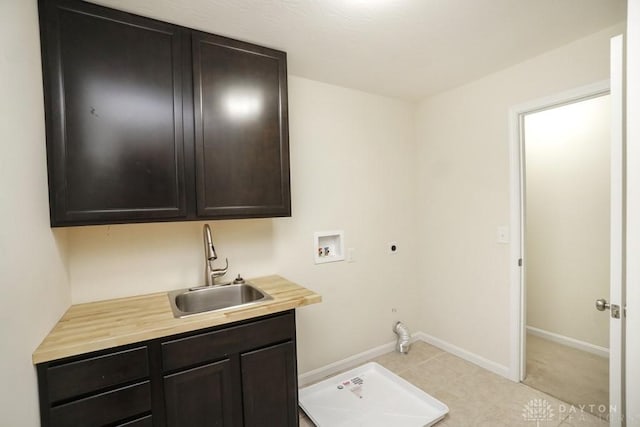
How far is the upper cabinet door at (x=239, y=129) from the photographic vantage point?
1621 mm

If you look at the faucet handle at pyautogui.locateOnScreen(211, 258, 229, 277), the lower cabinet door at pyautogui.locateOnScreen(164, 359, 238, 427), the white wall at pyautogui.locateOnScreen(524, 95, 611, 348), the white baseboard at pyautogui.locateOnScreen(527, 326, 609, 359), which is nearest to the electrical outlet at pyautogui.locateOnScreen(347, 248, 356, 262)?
the faucet handle at pyautogui.locateOnScreen(211, 258, 229, 277)

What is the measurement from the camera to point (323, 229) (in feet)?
7.97

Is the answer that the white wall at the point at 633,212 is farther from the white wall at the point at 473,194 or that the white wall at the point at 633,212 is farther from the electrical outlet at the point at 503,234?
the electrical outlet at the point at 503,234

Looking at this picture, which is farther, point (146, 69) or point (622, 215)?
point (146, 69)

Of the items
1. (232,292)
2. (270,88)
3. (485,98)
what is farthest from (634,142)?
(232,292)

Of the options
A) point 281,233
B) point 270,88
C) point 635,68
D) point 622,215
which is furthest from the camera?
point 281,233

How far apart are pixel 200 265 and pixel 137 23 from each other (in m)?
1.40

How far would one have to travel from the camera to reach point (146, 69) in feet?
4.86

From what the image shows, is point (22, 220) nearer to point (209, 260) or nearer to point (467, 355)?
point (209, 260)

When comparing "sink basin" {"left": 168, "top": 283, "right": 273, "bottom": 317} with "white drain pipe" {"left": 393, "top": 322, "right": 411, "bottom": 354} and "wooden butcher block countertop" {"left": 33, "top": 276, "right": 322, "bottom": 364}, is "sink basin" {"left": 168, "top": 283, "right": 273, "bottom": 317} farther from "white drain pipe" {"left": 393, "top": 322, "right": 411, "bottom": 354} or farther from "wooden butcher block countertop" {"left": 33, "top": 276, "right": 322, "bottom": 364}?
"white drain pipe" {"left": 393, "top": 322, "right": 411, "bottom": 354}

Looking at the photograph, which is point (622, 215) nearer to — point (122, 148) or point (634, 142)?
point (634, 142)

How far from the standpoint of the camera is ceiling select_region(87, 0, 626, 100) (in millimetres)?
1479

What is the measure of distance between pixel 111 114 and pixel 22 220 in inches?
24.4

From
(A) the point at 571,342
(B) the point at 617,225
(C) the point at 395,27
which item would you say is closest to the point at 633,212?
(B) the point at 617,225
